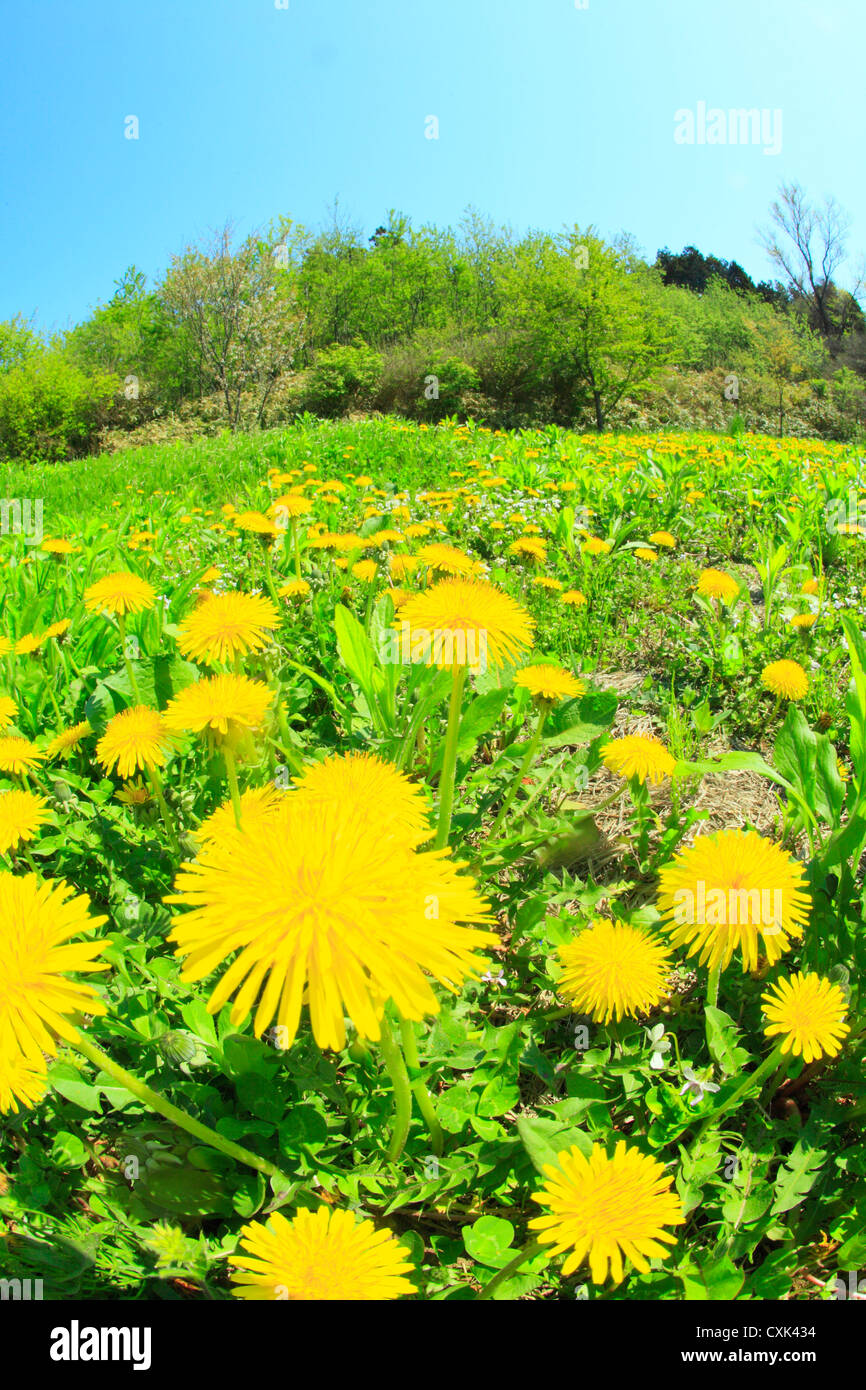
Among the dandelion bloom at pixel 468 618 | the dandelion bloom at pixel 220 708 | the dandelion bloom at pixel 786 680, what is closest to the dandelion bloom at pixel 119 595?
the dandelion bloom at pixel 220 708

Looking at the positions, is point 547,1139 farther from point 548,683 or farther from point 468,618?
point 548,683

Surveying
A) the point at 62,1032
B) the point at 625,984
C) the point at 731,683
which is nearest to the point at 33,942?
the point at 62,1032

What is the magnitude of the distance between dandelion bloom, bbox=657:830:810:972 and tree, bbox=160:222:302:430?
24.6m

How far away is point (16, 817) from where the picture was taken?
145 cm

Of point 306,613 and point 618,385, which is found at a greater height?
point 618,385

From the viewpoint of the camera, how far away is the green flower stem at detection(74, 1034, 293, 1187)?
88 centimetres

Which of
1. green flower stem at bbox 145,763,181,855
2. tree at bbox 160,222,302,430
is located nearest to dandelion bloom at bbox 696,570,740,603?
green flower stem at bbox 145,763,181,855

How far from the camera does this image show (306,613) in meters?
2.91

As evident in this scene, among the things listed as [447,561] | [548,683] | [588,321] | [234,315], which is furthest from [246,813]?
[234,315]

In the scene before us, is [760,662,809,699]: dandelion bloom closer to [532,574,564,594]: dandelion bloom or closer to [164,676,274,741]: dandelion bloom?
[532,574,564,594]: dandelion bloom

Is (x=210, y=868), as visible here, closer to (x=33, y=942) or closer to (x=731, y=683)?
(x=33, y=942)

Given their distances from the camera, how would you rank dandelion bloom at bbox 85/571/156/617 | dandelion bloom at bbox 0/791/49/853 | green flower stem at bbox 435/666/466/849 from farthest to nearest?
1. dandelion bloom at bbox 85/571/156/617
2. dandelion bloom at bbox 0/791/49/853
3. green flower stem at bbox 435/666/466/849
